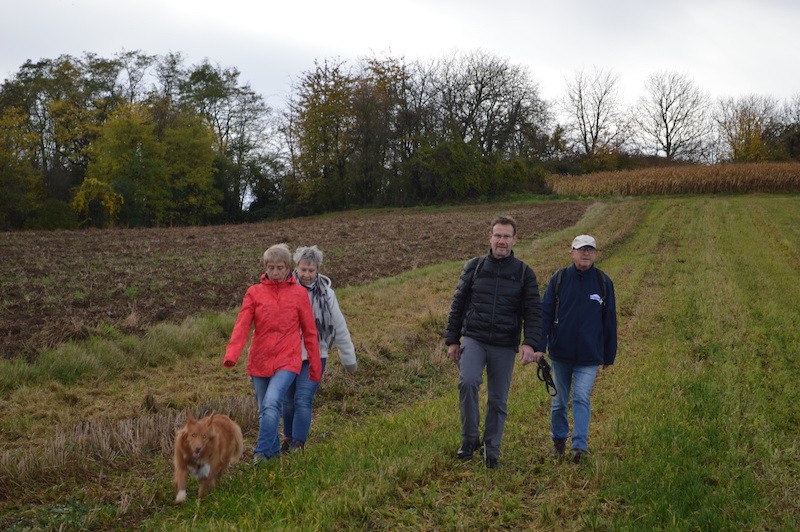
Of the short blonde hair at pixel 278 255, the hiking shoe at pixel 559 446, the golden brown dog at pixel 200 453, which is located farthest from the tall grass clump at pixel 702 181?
the golden brown dog at pixel 200 453

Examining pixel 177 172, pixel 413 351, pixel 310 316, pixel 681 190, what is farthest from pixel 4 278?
pixel 681 190

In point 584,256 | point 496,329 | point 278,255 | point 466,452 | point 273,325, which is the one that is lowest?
point 466,452

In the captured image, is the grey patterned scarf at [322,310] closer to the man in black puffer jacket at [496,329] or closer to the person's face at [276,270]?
the person's face at [276,270]

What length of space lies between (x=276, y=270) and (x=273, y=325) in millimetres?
493

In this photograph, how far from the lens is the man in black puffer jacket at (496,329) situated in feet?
18.5

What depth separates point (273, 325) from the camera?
19.1 ft

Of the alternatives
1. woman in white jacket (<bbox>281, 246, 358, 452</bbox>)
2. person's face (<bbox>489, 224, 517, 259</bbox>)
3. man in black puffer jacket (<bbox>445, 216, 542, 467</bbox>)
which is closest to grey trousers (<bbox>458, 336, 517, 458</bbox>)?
man in black puffer jacket (<bbox>445, 216, 542, 467</bbox>)

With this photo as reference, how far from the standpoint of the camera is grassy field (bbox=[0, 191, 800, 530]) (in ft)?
15.6

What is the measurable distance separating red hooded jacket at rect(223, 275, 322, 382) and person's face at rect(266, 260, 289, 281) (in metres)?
0.05

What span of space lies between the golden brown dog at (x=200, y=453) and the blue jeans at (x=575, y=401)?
297 centimetres

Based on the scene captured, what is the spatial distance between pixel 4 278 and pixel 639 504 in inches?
601

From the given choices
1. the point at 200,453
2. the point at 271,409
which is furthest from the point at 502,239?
Answer: the point at 200,453

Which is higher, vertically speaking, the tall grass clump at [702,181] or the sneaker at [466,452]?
the tall grass clump at [702,181]

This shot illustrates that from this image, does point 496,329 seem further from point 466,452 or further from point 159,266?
point 159,266
